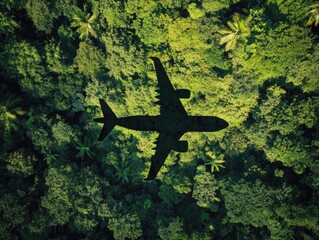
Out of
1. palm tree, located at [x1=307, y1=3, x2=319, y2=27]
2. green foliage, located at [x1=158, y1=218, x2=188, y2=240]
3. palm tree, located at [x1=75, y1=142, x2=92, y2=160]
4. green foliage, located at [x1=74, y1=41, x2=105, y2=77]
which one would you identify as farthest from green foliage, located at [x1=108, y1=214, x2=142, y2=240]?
palm tree, located at [x1=307, y1=3, x2=319, y2=27]

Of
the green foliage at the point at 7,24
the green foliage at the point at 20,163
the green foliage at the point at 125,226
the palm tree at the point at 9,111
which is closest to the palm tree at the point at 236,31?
the green foliage at the point at 125,226

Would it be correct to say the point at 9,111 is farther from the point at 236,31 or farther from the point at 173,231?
the point at 236,31

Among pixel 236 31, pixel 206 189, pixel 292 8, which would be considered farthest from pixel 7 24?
pixel 292 8

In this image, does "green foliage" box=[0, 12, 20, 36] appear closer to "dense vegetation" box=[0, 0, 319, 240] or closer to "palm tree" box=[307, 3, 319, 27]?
"dense vegetation" box=[0, 0, 319, 240]

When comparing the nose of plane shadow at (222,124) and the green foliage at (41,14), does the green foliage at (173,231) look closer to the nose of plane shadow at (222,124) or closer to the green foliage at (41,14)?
the nose of plane shadow at (222,124)

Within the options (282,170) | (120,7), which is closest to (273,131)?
(282,170)

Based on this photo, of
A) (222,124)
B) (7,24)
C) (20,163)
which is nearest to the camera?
(222,124)
